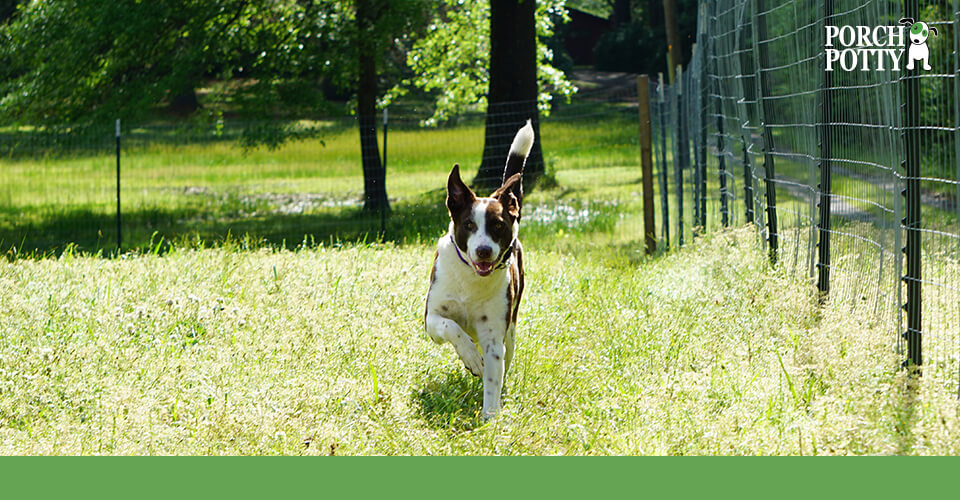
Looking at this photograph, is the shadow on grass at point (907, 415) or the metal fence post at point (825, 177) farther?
the metal fence post at point (825, 177)

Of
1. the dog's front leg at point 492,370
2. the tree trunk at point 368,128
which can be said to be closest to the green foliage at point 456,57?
the tree trunk at point 368,128

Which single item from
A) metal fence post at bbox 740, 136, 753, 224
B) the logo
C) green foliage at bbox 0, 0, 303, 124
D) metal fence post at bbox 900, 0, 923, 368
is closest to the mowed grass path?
metal fence post at bbox 900, 0, 923, 368

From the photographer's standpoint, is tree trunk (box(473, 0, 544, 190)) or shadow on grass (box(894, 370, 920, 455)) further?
tree trunk (box(473, 0, 544, 190))

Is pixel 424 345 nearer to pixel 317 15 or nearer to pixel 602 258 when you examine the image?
pixel 602 258

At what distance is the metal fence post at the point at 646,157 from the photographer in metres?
10.3

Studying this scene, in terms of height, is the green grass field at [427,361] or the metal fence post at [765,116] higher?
the metal fence post at [765,116]

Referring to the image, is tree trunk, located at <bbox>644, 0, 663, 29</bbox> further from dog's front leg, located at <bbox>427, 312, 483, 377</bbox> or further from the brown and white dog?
dog's front leg, located at <bbox>427, 312, 483, 377</bbox>

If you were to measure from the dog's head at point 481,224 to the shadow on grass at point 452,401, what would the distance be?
0.66m

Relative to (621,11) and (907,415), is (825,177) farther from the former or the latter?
(621,11)

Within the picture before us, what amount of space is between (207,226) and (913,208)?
11216 mm

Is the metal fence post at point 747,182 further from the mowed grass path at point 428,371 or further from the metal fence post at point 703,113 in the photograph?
the metal fence post at point 703,113

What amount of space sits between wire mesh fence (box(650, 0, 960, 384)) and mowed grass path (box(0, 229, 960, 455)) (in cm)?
22

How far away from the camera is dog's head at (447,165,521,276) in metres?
4.95

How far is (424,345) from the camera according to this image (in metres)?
5.85
